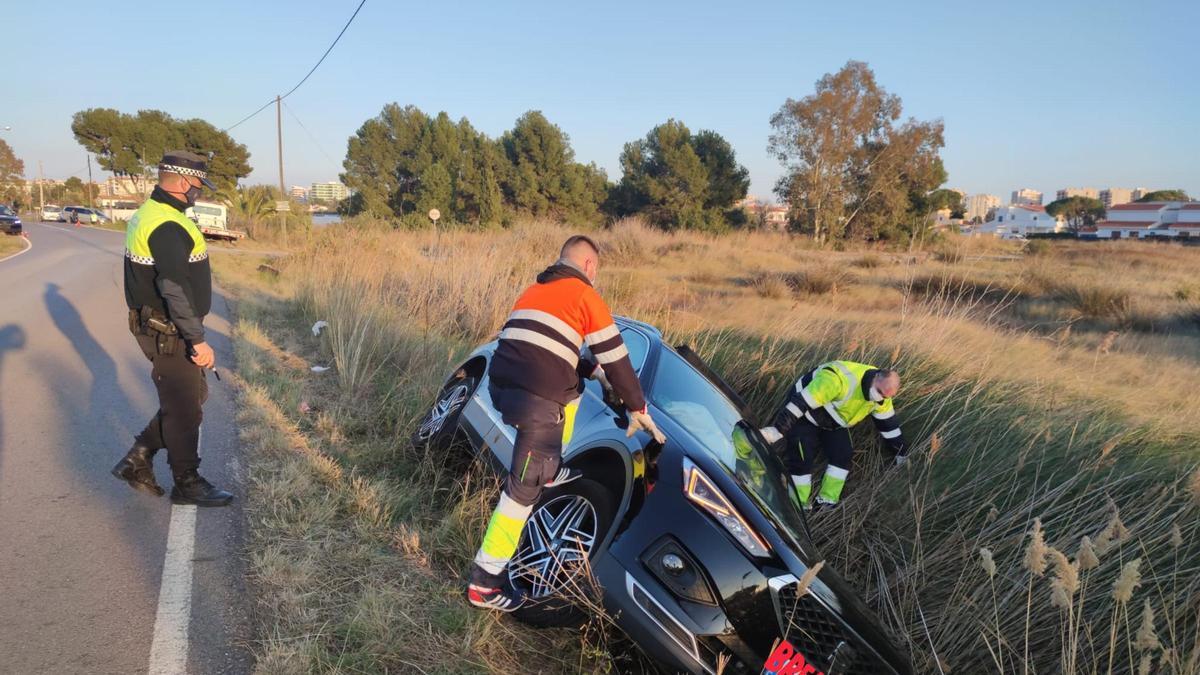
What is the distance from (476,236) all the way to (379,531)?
30.2 feet

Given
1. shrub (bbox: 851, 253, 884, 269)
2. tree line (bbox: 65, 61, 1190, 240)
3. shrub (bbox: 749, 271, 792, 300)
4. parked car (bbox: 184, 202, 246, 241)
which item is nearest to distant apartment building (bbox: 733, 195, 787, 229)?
tree line (bbox: 65, 61, 1190, 240)

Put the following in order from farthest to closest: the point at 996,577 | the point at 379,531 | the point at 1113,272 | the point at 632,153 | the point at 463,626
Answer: the point at 632,153
the point at 1113,272
the point at 379,531
the point at 996,577
the point at 463,626

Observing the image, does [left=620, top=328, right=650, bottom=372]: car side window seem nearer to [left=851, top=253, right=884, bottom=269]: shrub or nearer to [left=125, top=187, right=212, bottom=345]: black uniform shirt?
[left=125, top=187, right=212, bottom=345]: black uniform shirt

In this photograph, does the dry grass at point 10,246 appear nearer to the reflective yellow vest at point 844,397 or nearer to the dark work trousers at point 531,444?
the dark work trousers at point 531,444

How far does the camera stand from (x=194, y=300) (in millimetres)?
3910

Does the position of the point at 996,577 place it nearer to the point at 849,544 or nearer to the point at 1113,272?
the point at 849,544

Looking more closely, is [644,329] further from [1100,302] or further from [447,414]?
[1100,302]

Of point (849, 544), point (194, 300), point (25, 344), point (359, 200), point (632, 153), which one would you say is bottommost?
point (849, 544)

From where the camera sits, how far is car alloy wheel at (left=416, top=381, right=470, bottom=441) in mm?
4402

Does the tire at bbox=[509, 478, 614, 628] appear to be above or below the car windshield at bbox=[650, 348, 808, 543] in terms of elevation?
below

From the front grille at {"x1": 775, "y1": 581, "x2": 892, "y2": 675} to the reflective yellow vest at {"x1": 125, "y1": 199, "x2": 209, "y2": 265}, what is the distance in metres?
Result: 3.51

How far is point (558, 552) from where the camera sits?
307 cm

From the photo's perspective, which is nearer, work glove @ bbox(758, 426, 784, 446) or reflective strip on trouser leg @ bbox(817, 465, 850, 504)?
reflective strip on trouser leg @ bbox(817, 465, 850, 504)

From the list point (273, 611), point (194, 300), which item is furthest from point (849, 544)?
point (194, 300)
